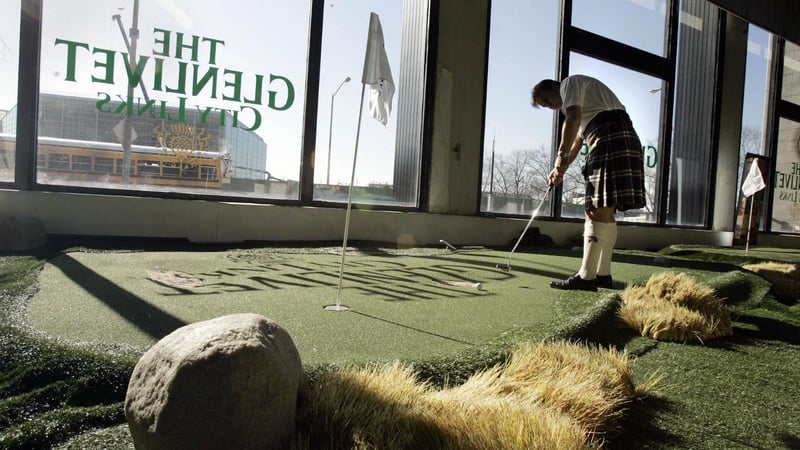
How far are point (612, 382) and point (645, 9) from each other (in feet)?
32.5

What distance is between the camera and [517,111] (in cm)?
781

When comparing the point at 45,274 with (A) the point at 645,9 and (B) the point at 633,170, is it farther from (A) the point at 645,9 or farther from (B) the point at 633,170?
(A) the point at 645,9

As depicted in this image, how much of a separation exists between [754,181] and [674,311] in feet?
21.7

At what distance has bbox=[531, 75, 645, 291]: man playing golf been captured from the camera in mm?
3074

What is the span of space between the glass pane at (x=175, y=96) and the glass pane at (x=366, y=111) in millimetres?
347

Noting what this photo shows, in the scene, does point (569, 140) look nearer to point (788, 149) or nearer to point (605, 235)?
point (605, 235)

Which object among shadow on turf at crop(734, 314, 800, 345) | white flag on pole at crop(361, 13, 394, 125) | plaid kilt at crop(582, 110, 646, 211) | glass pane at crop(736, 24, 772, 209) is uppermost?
glass pane at crop(736, 24, 772, 209)

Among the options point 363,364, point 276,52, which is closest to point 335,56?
point 276,52

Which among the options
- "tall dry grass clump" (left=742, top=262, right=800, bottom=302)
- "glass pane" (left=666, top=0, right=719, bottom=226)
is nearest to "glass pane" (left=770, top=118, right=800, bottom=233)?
"glass pane" (left=666, top=0, right=719, bottom=226)

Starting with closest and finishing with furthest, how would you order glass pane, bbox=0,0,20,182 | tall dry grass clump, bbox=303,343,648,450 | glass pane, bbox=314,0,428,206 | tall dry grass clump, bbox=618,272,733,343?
tall dry grass clump, bbox=303,343,648,450 < tall dry grass clump, bbox=618,272,733,343 < glass pane, bbox=0,0,20,182 < glass pane, bbox=314,0,428,206

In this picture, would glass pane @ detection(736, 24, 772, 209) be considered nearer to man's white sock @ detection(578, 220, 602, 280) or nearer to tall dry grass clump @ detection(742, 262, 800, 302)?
tall dry grass clump @ detection(742, 262, 800, 302)

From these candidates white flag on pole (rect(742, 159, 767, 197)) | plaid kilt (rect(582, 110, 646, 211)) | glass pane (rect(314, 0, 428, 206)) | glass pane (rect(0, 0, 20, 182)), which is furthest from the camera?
white flag on pole (rect(742, 159, 767, 197))

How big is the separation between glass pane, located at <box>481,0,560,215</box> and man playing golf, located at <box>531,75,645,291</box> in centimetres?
412

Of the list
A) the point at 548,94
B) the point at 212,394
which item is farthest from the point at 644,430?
the point at 548,94
